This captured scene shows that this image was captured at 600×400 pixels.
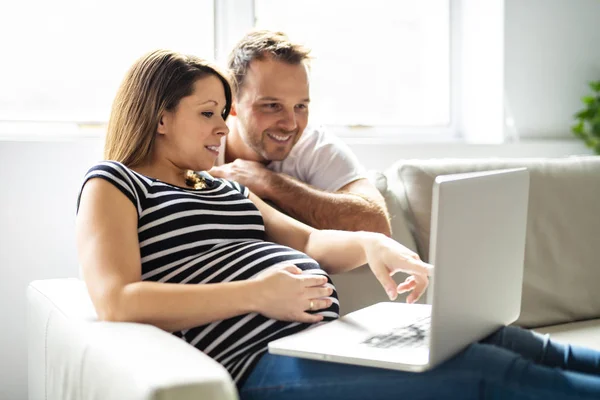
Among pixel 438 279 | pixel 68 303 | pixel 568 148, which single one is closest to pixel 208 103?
pixel 68 303

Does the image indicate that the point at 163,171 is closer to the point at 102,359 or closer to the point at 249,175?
the point at 249,175

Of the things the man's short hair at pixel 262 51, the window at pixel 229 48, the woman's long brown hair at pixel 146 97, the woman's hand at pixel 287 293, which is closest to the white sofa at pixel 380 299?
the woman's hand at pixel 287 293

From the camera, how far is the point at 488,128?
3.05m

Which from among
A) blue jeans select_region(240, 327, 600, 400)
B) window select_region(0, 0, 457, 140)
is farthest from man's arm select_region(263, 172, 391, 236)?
blue jeans select_region(240, 327, 600, 400)

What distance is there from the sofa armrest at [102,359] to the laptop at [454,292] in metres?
0.23

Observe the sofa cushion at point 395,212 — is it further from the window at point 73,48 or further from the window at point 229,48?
the window at point 73,48

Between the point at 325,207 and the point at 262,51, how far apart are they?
45cm

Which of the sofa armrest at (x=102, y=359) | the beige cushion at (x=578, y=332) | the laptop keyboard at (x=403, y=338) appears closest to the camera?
the sofa armrest at (x=102, y=359)

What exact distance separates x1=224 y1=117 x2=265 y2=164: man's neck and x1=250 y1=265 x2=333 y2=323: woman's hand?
739 millimetres

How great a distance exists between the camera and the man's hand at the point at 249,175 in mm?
1942

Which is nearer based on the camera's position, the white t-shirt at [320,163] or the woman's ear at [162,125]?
the woman's ear at [162,125]

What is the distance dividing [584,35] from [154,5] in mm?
1774

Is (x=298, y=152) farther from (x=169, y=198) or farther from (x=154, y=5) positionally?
(x=154, y=5)

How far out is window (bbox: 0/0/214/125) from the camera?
7.64 feet
